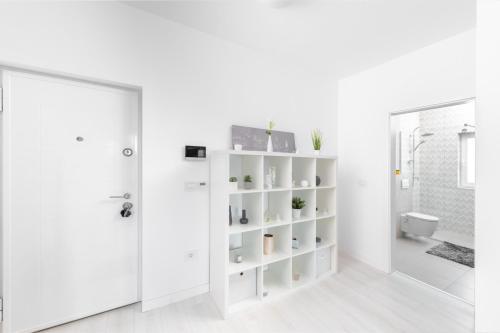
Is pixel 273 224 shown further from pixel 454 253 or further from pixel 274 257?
pixel 454 253

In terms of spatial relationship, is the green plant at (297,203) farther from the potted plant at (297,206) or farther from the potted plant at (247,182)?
the potted plant at (247,182)

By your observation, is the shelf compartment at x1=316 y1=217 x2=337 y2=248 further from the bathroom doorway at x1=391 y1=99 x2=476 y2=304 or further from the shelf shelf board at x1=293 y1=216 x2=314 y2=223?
the bathroom doorway at x1=391 y1=99 x2=476 y2=304

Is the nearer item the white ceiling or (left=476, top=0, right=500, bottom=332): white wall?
(left=476, top=0, right=500, bottom=332): white wall

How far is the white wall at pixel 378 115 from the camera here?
2.15 meters

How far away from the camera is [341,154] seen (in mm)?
3289

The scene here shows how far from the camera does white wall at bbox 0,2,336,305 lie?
158 cm

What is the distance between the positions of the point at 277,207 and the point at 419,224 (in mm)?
2770

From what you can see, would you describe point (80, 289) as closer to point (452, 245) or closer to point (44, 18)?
point (44, 18)

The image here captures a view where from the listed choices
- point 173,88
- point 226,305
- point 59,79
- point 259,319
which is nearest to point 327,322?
point 259,319

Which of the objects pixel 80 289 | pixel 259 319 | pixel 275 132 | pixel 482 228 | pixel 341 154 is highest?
pixel 275 132

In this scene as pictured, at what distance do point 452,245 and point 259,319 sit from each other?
11.3 ft

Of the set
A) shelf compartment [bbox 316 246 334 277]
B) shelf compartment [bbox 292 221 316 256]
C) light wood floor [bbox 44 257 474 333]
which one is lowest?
light wood floor [bbox 44 257 474 333]

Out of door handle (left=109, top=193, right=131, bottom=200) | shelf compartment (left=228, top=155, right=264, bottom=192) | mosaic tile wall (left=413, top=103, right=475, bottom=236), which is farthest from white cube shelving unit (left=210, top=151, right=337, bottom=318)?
mosaic tile wall (left=413, top=103, right=475, bottom=236)

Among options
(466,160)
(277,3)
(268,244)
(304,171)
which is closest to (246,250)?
(268,244)
